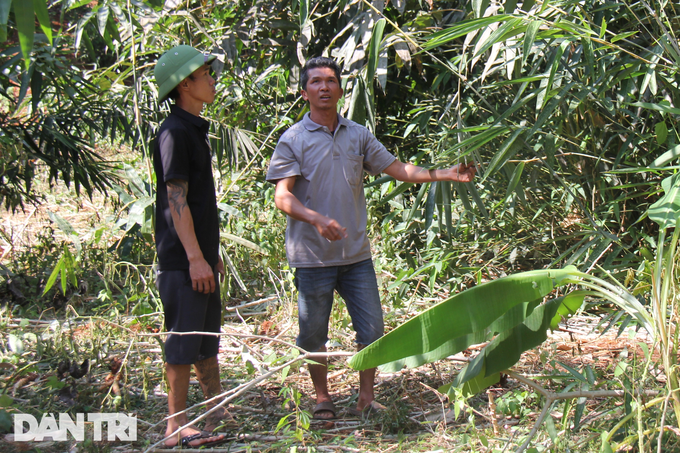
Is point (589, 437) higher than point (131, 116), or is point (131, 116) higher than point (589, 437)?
point (131, 116)

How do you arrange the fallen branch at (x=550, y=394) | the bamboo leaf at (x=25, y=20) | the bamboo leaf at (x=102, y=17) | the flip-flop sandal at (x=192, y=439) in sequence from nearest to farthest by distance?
the bamboo leaf at (x=25, y=20) < the fallen branch at (x=550, y=394) < the flip-flop sandal at (x=192, y=439) < the bamboo leaf at (x=102, y=17)

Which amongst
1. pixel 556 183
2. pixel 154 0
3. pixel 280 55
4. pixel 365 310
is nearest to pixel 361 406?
pixel 365 310

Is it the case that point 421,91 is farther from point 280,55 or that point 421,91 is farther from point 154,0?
point 154,0

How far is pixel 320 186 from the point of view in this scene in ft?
7.32

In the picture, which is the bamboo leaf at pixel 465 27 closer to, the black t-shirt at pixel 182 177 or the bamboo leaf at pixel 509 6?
the bamboo leaf at pixel 509 6

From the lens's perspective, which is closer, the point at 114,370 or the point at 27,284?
the point at 114,370

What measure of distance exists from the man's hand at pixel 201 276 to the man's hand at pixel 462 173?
2.95 ft

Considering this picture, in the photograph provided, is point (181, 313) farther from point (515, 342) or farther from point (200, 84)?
point (515, 342)

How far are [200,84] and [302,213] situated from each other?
1.81ft

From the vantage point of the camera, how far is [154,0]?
273cm

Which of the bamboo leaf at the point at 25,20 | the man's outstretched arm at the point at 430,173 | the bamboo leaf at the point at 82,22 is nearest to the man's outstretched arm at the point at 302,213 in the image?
the man's outstretched arm at the point at 430,173

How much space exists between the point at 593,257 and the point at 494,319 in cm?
129

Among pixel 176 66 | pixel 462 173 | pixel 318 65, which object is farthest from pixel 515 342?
pixel 176 66

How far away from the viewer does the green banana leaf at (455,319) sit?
154 cm
